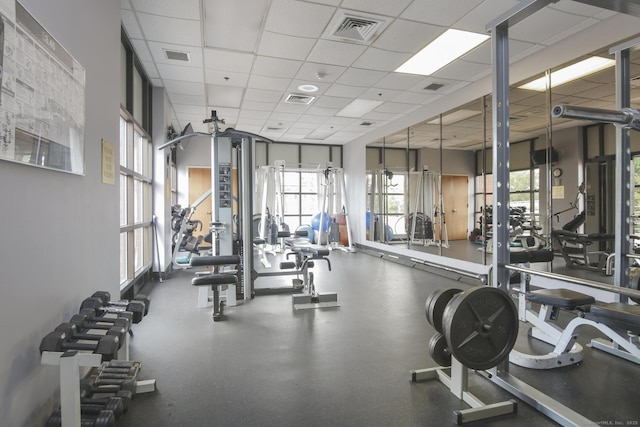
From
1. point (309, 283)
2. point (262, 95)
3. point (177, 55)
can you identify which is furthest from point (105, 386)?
point (262, 95)

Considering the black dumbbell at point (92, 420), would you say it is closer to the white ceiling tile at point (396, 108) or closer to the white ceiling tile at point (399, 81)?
the white ceiling tile at point (399, 81)

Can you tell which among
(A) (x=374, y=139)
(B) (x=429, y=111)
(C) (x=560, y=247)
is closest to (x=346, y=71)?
(B) (x=429, y=111)

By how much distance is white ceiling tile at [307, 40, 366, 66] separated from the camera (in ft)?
13.4

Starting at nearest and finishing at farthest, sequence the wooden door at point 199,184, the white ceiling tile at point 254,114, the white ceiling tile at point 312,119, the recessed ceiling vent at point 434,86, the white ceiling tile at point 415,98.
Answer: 1. the recessed ceiling vent at point 434,86
2. the white ceiling tile at point 415,98
3. the white ceiling tile at point 254,114
4. the white ceiling tile at point 312,119
5. the wooden door at point 199,184

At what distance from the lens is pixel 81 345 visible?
150 centimetres

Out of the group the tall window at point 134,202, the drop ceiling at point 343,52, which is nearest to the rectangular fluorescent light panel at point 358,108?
the drop ceiling at point 343,52

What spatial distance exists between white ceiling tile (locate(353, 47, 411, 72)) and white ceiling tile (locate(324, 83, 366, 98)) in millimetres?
799

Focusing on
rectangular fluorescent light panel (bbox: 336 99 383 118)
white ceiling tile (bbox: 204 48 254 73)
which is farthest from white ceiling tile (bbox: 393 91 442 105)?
white ceiling tile (bbox: 204 48 254 73)

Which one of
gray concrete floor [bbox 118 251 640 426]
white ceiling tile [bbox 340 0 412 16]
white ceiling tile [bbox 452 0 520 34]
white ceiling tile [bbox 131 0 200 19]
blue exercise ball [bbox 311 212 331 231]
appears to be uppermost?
white ceiling tile [bbox 452 0 520 34]

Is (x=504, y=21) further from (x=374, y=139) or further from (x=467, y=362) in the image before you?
(x=374, y=139)

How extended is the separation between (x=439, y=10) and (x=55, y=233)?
3.58 meters

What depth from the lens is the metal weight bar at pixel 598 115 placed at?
1.51m

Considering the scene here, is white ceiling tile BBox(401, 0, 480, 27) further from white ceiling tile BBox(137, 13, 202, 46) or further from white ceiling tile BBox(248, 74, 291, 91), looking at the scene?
white ceiling tile BBox(248, 74, 291, 91)

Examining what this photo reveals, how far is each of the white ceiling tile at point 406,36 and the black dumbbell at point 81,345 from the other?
143 inches
